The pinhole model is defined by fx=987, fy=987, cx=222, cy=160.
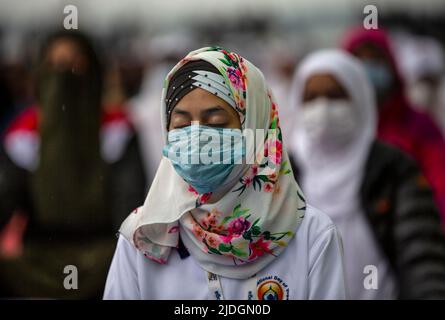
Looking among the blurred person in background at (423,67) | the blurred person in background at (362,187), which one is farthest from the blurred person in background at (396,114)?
the blurred person in background at (423,67)

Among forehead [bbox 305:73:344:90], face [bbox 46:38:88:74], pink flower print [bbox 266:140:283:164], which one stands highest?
face [bbox 46:38:88:74]

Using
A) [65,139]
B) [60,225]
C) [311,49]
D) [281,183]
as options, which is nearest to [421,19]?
[311,49]

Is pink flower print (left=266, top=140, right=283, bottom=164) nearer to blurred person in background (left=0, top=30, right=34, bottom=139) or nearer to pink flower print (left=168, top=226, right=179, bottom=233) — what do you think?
pink flower print (left=168, top=226, right=179, bottom=233)

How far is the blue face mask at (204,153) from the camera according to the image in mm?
2406

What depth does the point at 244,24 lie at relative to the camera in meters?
7.33

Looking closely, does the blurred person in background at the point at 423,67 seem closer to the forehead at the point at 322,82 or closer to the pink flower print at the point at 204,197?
the forehead at the point at 322,82

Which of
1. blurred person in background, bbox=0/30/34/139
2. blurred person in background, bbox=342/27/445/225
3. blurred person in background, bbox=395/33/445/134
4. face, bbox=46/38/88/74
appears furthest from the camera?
blurred person in background, bbox=395/33/445/134

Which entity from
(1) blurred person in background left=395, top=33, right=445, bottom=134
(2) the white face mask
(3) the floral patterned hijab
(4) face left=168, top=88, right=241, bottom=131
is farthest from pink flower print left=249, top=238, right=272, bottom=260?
(1) blurred person in background left=395, top=33, right=445, bottom=134

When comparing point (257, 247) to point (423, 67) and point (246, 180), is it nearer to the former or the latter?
point (246, 180)

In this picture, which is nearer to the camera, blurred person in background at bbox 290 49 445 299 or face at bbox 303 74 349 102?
blurred person in background at bbox 290 49 445 299

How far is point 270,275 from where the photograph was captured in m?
2.48

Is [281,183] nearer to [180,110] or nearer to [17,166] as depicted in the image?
[180,110]

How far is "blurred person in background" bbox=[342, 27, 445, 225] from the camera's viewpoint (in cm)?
496
